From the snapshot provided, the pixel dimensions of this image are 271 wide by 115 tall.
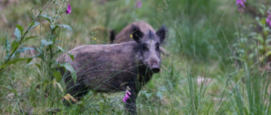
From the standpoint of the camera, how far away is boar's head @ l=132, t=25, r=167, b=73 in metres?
3.29

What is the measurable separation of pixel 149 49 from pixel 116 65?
426mm

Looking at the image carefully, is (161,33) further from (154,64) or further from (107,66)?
(107,66)

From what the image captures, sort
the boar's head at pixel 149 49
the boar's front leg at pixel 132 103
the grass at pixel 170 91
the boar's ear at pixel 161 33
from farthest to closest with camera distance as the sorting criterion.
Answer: the boar's ear at pixel 161 33 < the boar's head at pixel 149 49 < the boar's front leg at pixel 132 103 < the grass at pixel 170 91

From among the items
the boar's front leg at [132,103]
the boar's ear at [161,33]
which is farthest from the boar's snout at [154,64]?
the boar's ear at [161,33]

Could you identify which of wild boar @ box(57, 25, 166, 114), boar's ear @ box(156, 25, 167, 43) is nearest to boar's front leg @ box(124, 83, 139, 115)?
wild boar @ box(57, 25, 166, 114)

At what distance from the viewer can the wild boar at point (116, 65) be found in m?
3.31

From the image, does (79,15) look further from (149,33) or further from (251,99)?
(251,99)

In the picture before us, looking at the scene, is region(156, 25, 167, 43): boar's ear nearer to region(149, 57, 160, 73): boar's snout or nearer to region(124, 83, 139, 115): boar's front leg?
region(149, 57, 160, 73): boar's snout

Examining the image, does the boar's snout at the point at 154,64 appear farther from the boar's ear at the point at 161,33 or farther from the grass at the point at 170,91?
the boar's ear at the point at 161,33

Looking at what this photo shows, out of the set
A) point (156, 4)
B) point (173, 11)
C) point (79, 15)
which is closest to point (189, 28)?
point (173, 11)

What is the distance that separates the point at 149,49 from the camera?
343 cm

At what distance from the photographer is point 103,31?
6797 mm

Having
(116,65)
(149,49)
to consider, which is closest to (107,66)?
(116,65)

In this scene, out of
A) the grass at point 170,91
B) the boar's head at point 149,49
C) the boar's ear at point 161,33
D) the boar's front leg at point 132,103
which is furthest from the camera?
the boar's ear at point 161,33
